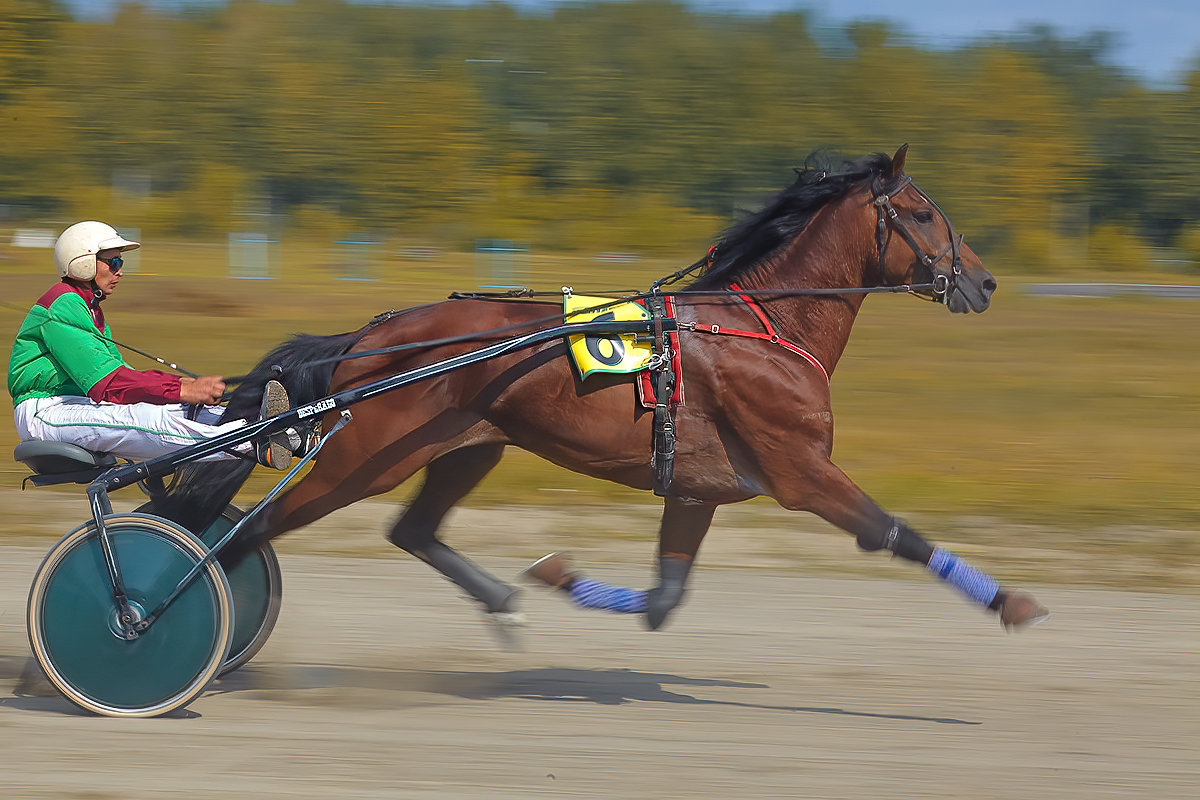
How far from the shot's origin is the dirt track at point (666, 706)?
419 cm

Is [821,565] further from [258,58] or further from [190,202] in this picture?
[258,58]

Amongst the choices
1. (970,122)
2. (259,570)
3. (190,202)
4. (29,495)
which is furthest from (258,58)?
(259,570)

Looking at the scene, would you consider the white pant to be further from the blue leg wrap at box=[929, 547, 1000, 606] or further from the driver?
the blue leg wrap at box=[929, 547, 1000, 606]

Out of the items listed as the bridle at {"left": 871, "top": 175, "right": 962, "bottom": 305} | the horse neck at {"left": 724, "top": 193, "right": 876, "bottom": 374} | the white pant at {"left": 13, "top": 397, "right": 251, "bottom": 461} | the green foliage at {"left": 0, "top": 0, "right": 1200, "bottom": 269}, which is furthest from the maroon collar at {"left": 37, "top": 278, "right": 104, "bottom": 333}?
the green foliage at {"left": 0, "top": 0, "right": 1200, "bottom": 269}

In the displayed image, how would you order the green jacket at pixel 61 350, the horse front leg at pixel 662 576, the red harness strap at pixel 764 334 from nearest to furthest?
the green jacket at pixel 61 350, the red harness strap at pixel 764 334, the horse front leg at pixel 662 576

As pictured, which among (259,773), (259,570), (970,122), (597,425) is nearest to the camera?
(259,773)

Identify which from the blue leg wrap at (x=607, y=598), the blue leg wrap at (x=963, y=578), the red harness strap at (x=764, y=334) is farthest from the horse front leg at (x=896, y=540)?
the blue leg wrap at (x=607, y=598)

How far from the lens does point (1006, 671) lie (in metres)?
5.57

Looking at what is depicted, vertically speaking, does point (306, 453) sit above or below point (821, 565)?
above

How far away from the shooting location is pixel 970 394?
46.0 feet

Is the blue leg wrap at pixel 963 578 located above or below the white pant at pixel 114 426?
below

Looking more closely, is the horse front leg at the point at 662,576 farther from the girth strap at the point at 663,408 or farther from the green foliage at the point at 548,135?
the green foliage at the point at 548,135

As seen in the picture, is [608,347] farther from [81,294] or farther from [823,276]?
[81,294]

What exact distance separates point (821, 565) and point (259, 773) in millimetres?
3987
